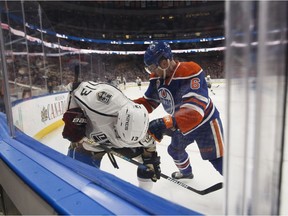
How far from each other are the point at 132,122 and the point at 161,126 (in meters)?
0.16

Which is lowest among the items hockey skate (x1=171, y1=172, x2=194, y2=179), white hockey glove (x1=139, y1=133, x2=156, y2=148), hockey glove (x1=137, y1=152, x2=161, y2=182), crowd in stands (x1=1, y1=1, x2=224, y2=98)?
hockey skate (x1=171, y1=172, x2=194, y2=179)

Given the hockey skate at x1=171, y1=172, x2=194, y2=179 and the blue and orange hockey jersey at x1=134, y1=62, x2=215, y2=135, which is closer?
the blue and orange hockey jersey at x1=134, y1=62, x2=215, y2=135

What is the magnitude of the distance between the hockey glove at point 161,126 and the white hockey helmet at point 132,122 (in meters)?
0.07

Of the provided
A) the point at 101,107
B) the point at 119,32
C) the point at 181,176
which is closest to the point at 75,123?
the point at 101,107

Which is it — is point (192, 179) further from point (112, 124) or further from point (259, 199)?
point (259, 199)

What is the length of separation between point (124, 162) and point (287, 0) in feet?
3.76

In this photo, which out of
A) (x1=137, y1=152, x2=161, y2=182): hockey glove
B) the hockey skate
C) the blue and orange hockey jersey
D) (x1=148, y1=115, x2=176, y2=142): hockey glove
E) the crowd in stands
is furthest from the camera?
the hockey skate

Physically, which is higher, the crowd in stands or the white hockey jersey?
the crowd in stands

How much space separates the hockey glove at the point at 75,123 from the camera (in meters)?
1.03

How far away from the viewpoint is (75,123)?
3.35 feet

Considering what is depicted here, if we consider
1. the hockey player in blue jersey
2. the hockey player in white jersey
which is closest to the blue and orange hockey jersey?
the hockey player in blue jersey

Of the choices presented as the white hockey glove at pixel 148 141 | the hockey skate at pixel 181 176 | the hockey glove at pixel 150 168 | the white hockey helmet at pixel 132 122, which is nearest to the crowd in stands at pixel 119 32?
the white hockey helmet at pixel 132 122

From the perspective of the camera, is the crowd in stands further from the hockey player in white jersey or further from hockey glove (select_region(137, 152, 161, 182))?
hockey glove (select_region(137, 152, 161, 182))

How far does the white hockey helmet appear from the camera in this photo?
0.93 metres
